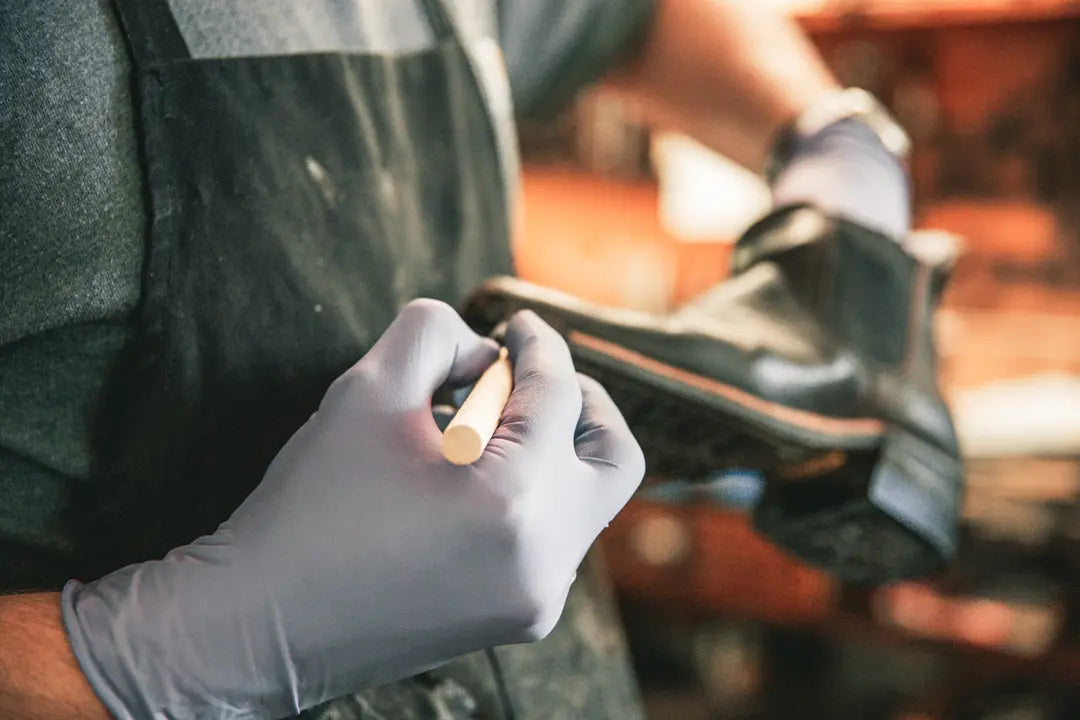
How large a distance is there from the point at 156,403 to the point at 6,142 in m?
0.18

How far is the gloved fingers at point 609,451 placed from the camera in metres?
0.65

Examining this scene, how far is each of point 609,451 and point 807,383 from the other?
0.27 meters

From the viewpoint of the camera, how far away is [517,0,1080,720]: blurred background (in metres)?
2.28

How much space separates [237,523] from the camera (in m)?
0.60

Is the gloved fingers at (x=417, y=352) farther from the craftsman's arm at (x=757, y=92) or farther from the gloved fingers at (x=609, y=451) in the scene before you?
the craftsman's arm at (x=757, y=92)

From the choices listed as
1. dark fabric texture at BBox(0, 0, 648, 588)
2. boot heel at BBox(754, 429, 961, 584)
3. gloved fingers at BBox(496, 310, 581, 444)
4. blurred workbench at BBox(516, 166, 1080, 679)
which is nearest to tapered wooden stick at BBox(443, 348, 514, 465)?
gloved fingers at BBox(496, 310, 581, 444)

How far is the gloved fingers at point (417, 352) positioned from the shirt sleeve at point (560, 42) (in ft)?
1.65

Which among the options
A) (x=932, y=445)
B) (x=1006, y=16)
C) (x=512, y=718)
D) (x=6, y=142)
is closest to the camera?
(x=6, y=142)

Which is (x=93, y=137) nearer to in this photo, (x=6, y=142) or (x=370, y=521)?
(x=6, y=142)

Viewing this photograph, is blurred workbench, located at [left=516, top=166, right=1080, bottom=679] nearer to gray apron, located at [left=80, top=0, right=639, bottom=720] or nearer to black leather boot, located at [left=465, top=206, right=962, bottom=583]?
black leather boot, located at [left=465, top=206, right=962, bottom=583]

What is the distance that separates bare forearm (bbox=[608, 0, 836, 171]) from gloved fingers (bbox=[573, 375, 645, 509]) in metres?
0.63

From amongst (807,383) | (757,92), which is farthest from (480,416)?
(757,92)

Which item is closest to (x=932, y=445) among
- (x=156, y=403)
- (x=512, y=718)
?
(x=512, y=718)

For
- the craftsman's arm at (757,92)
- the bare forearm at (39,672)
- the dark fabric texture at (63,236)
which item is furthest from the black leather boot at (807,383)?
the bare forearm at (39,672)
